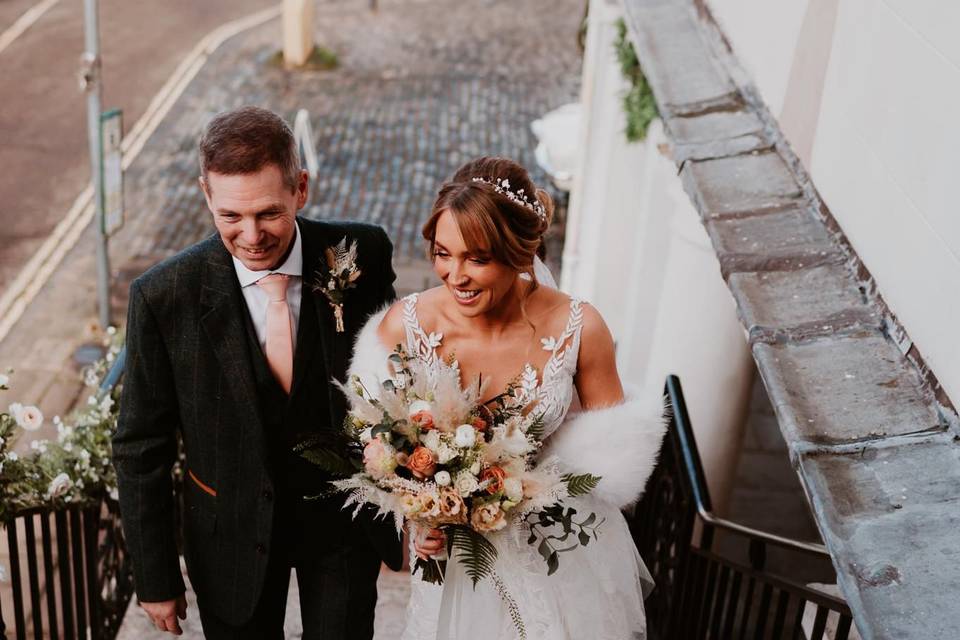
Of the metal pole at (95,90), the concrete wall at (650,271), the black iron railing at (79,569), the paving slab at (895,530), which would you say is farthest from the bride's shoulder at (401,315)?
the metal pole at (95,90)

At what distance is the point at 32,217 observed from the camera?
12891 mm

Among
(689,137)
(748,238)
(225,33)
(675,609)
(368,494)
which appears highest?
(225,33)

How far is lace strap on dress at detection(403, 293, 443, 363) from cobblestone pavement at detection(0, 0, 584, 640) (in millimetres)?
6008

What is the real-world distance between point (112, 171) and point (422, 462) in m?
7.48

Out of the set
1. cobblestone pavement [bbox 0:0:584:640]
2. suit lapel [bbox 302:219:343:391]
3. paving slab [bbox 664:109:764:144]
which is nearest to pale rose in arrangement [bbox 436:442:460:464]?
suit lapel [bbox 302:219:343:391]

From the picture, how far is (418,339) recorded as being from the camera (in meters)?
3.55

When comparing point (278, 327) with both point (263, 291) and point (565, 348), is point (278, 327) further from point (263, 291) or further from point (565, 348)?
point (565, 348)

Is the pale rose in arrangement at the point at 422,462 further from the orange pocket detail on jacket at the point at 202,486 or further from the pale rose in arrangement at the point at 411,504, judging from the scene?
the orange pocket detail on jacket at the point at 202,486

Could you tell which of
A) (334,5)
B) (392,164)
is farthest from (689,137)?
(334,5)

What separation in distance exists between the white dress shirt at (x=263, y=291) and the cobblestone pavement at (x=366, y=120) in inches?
234

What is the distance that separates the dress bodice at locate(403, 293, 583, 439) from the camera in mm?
3451

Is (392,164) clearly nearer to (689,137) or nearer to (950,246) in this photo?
(689,137)

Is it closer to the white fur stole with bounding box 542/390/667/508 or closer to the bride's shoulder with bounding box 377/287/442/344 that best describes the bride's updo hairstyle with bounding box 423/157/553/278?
the bride's shoulder with bounding box 377/287/442/344

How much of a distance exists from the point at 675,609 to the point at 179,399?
7.52 feet
